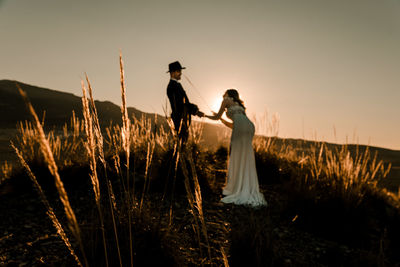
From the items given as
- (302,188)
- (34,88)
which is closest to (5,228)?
(302,188)

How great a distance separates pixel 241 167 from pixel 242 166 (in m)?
0.03

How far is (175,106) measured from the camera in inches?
192

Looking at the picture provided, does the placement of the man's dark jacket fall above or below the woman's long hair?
below

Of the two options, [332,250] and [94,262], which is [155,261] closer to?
[94,262]

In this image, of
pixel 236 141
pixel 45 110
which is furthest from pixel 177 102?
Result: pixel 45 110

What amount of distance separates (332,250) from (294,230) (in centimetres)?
62

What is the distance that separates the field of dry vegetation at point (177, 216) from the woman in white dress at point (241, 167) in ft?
0.98

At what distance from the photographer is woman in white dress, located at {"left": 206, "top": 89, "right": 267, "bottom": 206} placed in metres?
4.62

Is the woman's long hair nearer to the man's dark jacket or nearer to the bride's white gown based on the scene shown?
the bride's white gown

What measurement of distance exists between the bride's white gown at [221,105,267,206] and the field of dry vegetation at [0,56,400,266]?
1.14 ft

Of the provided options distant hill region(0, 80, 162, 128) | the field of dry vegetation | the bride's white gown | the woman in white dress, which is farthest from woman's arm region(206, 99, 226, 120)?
distant hill region(0, 80, 162, 128)

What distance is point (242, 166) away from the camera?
486 cm

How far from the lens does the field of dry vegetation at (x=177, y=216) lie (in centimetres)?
169

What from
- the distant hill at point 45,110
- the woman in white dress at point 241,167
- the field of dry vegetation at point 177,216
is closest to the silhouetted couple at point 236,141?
the woman in white dress at point 241,167
